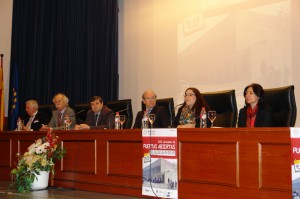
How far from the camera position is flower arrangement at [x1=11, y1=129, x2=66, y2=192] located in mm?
4012

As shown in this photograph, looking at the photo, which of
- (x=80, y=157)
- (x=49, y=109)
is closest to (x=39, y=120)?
(x=49, y=109)

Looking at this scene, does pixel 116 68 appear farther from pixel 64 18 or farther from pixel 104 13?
pixel 64 18

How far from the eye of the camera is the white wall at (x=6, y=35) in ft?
25.3

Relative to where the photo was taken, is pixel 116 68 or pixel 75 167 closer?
pixel 75 167

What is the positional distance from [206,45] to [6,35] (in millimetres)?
4073

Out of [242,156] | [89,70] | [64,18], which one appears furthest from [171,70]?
[242,156]

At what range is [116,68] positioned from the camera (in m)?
6.39

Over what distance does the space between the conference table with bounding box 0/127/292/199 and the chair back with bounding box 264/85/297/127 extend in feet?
2.77

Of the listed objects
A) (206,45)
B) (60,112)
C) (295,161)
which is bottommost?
(295,161)

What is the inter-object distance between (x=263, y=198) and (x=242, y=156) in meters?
0.29

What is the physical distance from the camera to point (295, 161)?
8.50ft

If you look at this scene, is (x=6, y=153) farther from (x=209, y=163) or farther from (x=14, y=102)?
(x=209, y=163)

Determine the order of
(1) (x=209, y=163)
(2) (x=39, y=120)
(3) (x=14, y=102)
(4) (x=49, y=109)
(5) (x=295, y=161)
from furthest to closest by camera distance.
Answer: (3) (x=14, y=102), (4) (x=49, y=109), (2) (x=39, y=120), (1) (x=209, y=163), (5) (x=295, y=161)

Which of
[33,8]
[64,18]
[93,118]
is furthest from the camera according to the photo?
[33,8]
